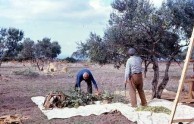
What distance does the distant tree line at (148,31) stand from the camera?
15225 mm

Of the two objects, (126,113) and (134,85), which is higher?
(134,85)

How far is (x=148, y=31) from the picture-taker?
1549 centimetres

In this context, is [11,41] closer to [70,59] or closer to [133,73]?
[70,59]

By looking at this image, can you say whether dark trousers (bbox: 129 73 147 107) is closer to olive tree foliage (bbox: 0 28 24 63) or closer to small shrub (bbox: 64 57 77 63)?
olive tree foliage (bbox: 0 28 24 63)

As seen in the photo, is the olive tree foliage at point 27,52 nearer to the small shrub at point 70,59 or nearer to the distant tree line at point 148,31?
the small shrub at point 70,59

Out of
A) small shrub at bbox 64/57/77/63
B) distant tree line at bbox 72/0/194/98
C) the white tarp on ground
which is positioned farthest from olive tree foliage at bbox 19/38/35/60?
the white tarp on ground

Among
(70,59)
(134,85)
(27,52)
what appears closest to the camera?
(134,85)

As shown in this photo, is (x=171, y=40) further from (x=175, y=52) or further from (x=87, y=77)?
(x=87, y=77)

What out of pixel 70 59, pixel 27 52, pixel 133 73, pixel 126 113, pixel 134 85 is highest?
pixel 27 52

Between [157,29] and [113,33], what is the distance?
1789 mm

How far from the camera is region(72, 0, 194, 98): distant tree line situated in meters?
15.2

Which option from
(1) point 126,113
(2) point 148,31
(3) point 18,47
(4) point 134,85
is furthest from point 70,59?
(1) point 126,113

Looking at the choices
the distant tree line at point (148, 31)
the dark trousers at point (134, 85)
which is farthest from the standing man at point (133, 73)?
the distant tree line at point (148, 31)

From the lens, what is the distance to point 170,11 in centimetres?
1513
